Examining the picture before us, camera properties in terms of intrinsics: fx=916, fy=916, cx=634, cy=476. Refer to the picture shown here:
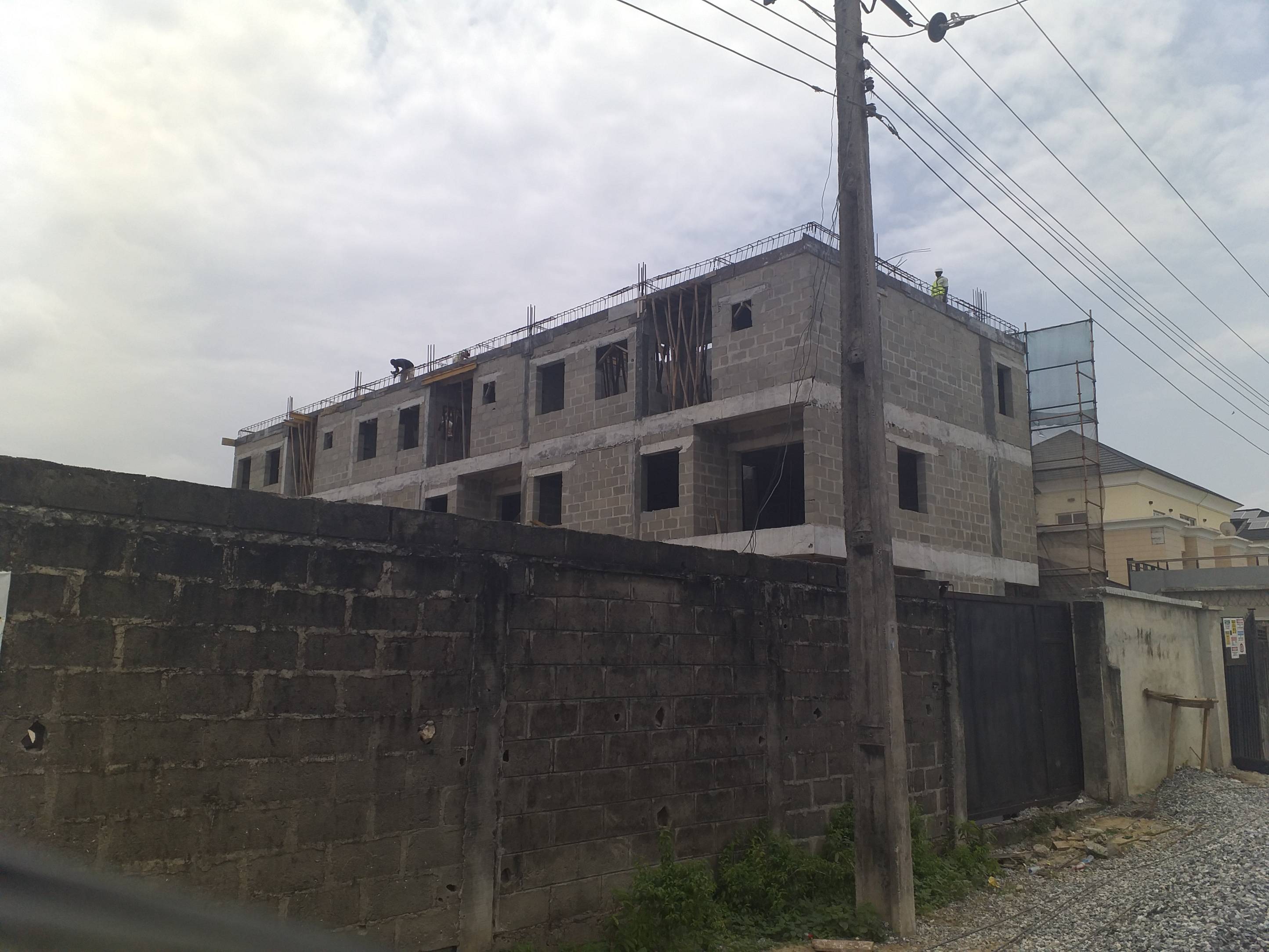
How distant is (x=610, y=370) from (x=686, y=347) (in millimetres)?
2637

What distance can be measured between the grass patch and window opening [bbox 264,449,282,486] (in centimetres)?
3031

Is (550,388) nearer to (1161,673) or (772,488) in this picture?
(772,488)

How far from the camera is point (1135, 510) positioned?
106 feet

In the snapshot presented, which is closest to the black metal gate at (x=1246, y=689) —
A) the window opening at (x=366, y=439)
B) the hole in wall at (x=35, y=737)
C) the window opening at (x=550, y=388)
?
the window opening at (x=550, y=388)

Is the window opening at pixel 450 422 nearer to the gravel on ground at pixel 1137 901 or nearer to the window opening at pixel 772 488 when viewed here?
the window opening at pixel 772 488

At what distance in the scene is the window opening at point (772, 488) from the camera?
19578 millimetres

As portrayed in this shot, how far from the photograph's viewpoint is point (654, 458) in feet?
69.9

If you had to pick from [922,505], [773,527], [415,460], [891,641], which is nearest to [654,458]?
[773,527]

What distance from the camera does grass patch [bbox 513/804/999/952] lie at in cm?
566

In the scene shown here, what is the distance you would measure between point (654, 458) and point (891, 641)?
49.0 feet

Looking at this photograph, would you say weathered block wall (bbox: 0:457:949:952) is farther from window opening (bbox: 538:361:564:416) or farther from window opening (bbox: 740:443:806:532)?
window opening (bbox: 538:361:564:416)

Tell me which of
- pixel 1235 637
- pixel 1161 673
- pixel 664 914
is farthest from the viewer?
pixel 1235 637

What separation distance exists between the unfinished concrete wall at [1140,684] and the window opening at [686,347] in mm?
10317

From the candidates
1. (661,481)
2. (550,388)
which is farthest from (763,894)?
(550,388)
